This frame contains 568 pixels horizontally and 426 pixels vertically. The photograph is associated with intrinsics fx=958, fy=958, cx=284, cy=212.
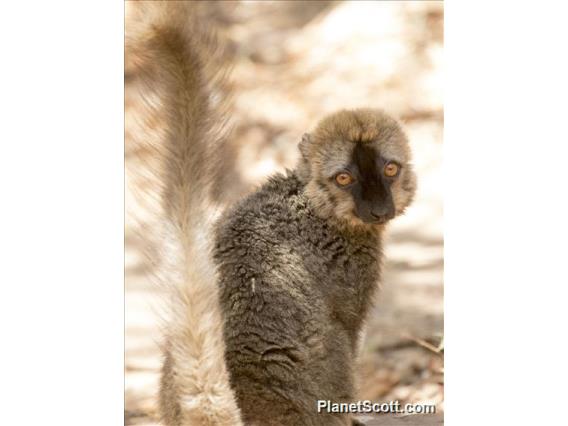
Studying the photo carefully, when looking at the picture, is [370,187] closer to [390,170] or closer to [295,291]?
[390,170]

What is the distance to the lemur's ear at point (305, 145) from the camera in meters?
3.19

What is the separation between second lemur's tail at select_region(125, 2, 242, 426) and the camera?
2.56 m

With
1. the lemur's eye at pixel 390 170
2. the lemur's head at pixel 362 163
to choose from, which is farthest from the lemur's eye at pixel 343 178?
the lemur's eye at pixel 390 170

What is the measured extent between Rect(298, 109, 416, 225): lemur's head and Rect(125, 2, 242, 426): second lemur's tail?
664 mm

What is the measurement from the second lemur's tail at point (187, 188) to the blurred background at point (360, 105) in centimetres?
33

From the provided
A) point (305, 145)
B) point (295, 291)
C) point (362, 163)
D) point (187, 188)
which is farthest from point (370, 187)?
point (187, 188)

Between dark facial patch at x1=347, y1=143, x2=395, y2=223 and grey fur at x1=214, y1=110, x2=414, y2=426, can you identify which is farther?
dark facial patch at x1=347, y1=143, x2=395, y2=223

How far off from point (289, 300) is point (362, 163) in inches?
20.3

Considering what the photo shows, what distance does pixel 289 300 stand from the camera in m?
3.14

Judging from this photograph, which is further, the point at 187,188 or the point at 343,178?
the point at 343,178

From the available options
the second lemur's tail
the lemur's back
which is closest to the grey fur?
the lemur's back

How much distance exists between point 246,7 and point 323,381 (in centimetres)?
125

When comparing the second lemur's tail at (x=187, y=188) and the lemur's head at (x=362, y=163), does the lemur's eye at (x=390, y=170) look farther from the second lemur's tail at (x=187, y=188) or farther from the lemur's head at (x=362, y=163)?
the second lemur's tail at (x=187, y=188)

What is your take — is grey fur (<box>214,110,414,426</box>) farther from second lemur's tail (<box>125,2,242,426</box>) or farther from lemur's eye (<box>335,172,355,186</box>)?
second lemur's tail (<box>125,2,242,426</box>)
